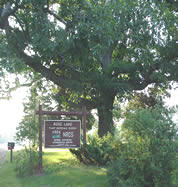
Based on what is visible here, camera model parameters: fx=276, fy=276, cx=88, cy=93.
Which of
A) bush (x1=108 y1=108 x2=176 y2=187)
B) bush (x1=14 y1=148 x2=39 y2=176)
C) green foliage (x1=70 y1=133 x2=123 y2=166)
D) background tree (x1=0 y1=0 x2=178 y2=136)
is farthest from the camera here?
background tree (x1=0 y1=0 x2=178 y2=136)

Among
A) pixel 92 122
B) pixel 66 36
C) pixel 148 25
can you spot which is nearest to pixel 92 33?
pixel 66 36

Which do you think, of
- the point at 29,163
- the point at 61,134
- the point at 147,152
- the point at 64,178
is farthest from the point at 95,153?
the point at 147,152

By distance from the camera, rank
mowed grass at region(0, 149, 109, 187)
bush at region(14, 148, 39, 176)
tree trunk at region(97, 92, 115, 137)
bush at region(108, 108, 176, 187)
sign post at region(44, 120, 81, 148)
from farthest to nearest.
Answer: tree trunk at region(97, 92, 115, 137) < sign post at region(44, 120, 81, 148) < bush at region(14, 148, 39, 176) < mowed grass at region(0, 149, 109, 187) < bush at region(108, 108, 176, 187)

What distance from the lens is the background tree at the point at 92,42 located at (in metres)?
15.5

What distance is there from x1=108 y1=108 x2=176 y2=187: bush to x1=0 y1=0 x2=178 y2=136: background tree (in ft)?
23.4

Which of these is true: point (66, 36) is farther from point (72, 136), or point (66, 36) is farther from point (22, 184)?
point (22, 184)

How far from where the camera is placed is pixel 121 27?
1647 centimetres

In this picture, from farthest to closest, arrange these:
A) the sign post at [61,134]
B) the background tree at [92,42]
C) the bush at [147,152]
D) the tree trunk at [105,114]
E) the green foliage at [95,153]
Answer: the tree trunk at [105,114]
the background tree at [92,42]
the sign post at [61,134]
the green foliage at [95,153]
the bush at [147,152]

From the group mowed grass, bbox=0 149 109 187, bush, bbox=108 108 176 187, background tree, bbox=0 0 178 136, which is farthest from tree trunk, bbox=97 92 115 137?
bush, bbox=108 108 176 187

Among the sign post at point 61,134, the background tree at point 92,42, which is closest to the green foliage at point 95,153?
the sign post at point 61,134

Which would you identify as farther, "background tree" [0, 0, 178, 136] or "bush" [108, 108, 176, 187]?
"background tree" [0, 0, 178, 136]

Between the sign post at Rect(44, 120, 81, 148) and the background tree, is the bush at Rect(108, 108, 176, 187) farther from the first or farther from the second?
the background tree

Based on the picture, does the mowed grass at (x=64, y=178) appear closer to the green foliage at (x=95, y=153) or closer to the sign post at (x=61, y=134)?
the green foliage at (x=95, y=153)

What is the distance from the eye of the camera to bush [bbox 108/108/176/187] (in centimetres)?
833
